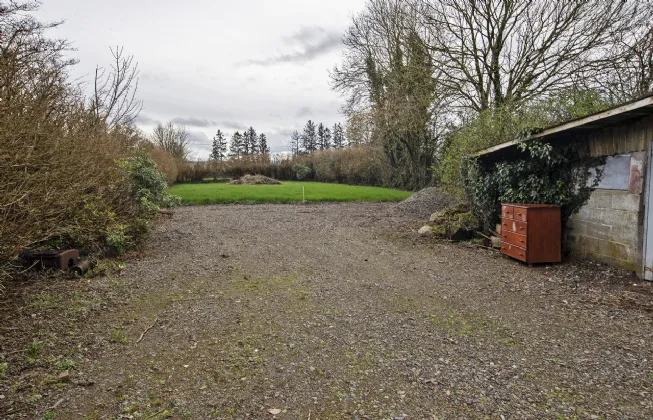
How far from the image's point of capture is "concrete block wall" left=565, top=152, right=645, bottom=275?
5.52 metres

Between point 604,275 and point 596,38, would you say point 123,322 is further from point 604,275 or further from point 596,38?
point 596,38

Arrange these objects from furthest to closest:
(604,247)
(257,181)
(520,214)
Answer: (257,181), (520,214), (604,247)

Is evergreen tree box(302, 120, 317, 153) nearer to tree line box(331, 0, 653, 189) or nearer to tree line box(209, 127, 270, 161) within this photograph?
tree line box(209, 127, 270, 161)

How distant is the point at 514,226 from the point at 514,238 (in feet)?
0.78

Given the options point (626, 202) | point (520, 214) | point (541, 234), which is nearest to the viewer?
point (626, 202)

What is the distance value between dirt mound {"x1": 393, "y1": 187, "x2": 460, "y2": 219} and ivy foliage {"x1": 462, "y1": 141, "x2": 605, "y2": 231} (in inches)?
212

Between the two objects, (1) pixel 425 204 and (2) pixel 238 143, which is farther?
(2) pixel 238 143

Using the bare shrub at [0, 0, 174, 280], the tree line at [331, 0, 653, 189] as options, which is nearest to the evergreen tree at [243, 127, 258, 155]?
the tree line at [331, 0, 653, 189]

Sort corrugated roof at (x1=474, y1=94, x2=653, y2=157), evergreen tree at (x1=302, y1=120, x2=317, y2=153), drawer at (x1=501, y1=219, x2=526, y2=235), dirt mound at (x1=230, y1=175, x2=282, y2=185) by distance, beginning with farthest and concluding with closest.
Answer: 1. evergreen tree at (x1=302, y1=120, x2=317, y2=153)
2. dirt mound at (x1=230, y1=175, x2=282, y2=185)
3. drawer at (x1=501, y1=219, x2=526, y2=235)
4. corrugated roof at (x1=474, y1=94, x2=653, y2=157)

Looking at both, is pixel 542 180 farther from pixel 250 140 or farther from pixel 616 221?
pixel 250 140

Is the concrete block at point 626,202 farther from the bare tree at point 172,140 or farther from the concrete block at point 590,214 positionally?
the bare tree at point 172,140

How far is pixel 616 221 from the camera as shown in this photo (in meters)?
5.91

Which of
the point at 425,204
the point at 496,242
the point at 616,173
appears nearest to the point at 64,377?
the point at 616,173

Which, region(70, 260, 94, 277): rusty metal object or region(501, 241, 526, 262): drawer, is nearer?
region(70, 260, 94, 277): rusty metal object
